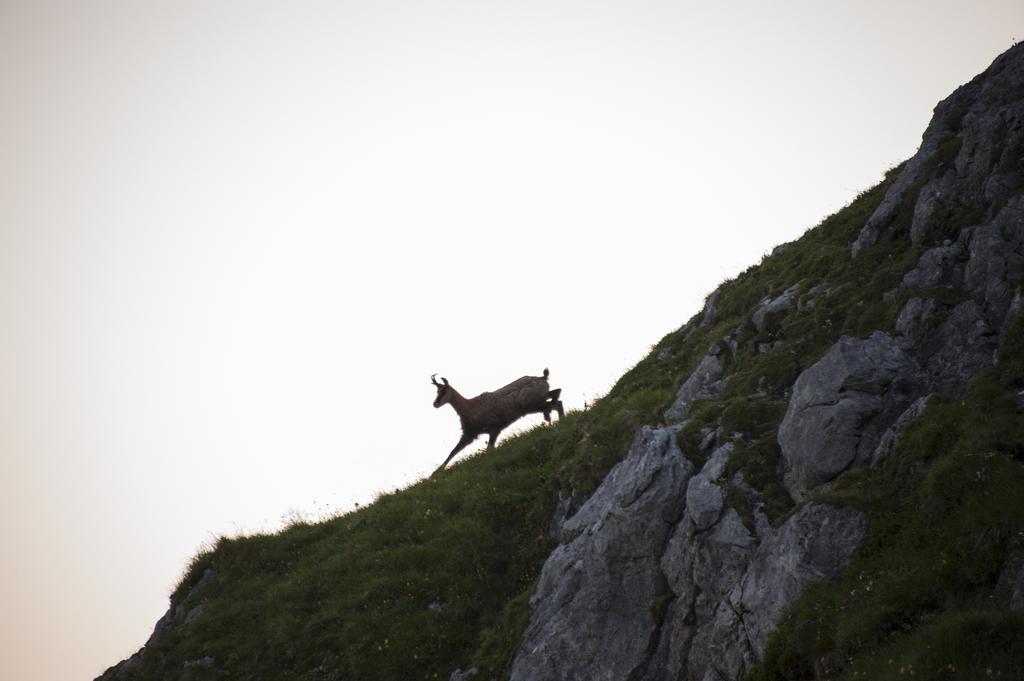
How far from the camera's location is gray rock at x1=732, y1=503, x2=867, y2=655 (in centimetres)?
1221

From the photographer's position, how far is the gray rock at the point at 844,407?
13773mm

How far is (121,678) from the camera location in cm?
2212

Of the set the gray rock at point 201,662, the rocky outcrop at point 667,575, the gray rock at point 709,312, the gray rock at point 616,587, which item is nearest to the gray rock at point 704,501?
the rocky outcrop at point 667,575

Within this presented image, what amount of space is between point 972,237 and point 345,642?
55.2ft

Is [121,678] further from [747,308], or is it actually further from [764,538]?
[747,308]

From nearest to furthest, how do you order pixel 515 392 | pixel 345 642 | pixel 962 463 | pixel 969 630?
pixel 969 630 → pixel 962 463 → pixel 345 642 → pixel 515 392

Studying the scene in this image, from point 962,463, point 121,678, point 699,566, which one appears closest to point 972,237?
point 962,463

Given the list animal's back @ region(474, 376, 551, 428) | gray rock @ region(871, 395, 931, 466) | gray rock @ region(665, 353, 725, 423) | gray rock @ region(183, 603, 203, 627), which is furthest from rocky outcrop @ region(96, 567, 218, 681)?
gray rock @ region(871, 395, 931, 466)

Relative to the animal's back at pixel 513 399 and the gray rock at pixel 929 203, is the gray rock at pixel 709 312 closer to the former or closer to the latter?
the gray rock at pixel 929 203

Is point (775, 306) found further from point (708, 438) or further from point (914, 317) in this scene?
point (708, 438)

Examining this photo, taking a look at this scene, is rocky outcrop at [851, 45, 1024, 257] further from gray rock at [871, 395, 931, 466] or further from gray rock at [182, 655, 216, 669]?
gray rock at [182, 655, 216, 669]

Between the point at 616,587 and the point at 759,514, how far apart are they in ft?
11.1

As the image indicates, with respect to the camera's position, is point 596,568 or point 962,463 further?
point 596,568

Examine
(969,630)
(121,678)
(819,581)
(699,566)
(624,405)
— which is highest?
(121,678)
